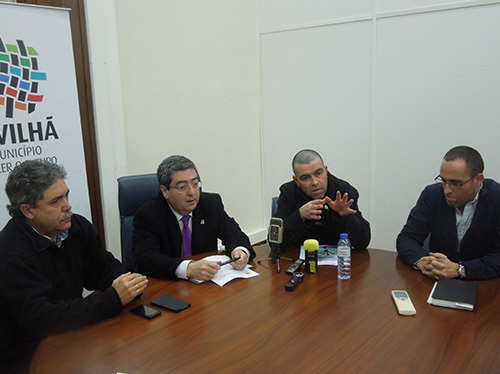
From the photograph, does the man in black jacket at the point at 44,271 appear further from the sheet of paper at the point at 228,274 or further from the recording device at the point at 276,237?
the recording device at the point at 276,237

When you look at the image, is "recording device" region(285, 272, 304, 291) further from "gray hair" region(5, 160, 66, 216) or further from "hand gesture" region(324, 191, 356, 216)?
"gray hair" region(5, 160, 66, 216)

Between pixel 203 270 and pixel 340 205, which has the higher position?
pixel 340 205

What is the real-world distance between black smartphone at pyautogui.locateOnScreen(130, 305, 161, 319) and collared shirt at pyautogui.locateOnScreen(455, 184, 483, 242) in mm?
1606

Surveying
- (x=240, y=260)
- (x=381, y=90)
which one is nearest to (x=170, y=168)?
(x=240, y=260)

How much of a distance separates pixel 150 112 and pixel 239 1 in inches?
64.7

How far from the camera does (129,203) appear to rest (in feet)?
8.36

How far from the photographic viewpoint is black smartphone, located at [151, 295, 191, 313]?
1.73m

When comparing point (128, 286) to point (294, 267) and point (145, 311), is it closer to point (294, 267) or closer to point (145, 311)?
point (145, 311)

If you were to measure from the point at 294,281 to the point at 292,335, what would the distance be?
43cm

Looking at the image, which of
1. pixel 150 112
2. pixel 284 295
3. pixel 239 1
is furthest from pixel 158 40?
pixel 284 295

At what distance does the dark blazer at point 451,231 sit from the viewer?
2.13 meters

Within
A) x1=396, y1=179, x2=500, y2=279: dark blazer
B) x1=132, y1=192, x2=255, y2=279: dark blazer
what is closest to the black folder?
x1=396, y1=179, x2=500, y2=279: dark blazer

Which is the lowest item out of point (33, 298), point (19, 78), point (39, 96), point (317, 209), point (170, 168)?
point (33, 298)

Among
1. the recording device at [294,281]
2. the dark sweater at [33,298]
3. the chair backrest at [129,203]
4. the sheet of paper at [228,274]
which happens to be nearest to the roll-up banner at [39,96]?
the chair backrest at [129,203]
